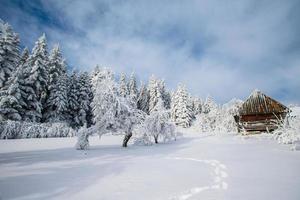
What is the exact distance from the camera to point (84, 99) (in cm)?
3969

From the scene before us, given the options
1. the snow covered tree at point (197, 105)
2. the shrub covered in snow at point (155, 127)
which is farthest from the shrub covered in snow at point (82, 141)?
the snow covered tree at point (197, 105)

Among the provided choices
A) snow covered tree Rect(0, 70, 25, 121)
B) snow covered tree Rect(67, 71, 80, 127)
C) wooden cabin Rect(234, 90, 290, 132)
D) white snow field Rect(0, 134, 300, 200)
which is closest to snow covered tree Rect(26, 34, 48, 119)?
snow covered tree Rect(0, 70, 25, 121)

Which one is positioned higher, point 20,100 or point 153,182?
point 20,100

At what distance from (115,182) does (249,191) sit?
3.60m

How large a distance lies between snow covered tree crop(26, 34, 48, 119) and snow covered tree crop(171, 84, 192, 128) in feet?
104

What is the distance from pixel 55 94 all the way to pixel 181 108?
105 feet

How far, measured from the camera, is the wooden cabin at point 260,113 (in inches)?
928

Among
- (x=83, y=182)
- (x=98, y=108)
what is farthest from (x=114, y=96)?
(x=83, y=182)

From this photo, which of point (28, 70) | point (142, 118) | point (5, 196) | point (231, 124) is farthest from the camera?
point (231, 124)

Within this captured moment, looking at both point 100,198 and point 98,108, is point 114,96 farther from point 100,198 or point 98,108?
point 100,198

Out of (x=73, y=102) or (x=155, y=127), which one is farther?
(x=73, y=102)

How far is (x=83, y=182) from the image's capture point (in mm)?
5969

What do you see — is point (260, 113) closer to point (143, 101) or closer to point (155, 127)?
point (155, 127)

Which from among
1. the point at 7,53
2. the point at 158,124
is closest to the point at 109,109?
the point at 158,124
